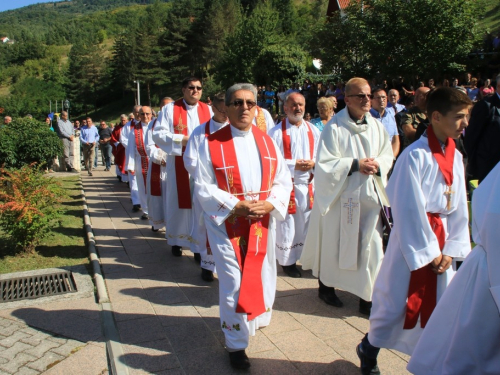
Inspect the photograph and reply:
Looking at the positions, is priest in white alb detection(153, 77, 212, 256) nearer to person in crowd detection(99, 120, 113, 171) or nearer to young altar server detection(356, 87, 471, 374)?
young altar server detection(356, 87, 471, 374)

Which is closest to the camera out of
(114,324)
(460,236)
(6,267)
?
(460,236)

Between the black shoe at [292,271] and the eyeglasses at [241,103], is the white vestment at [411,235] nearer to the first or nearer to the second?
the eyeglasses at [241,103]

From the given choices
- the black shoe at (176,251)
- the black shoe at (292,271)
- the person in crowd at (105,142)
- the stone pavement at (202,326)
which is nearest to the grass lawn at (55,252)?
the stone pavement at (202,326)

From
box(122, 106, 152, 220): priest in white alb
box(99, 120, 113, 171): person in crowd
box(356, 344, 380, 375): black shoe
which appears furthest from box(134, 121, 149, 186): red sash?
box(99, 120, 113, 171): person in crowd

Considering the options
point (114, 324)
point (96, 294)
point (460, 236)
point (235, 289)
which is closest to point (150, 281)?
point (96, 294)

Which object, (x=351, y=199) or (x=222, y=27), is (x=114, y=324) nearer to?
(x=351, y=199)

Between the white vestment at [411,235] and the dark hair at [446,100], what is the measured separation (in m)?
0.22

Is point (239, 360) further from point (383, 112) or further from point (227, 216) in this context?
point (383, 112)

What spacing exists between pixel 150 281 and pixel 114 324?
122cm

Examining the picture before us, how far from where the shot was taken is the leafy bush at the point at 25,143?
12398 millimetres

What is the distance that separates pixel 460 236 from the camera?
3299 mm

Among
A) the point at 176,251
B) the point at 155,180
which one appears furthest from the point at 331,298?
the point at 155,180

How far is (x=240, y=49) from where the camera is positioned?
3803 cm

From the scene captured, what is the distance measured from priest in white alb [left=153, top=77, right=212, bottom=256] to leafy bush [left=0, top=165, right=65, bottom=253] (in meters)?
1.78
